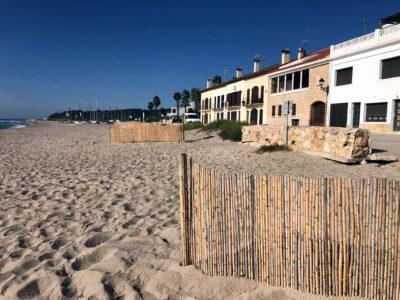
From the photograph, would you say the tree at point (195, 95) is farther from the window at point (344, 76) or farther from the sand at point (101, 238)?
the sand at point (101, 238)

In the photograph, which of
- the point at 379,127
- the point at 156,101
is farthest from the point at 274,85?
the point at 156,101

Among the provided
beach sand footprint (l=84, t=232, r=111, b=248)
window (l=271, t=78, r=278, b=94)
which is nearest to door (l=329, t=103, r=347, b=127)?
window (l=271, t=78, r=278, b=94)

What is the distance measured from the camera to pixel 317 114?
25.8 m

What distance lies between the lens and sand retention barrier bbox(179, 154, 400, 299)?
2793 mm

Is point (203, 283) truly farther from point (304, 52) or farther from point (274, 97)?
point (304, 52)

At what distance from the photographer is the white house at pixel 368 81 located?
61.7 feet

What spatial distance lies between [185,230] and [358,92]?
21.4 meters

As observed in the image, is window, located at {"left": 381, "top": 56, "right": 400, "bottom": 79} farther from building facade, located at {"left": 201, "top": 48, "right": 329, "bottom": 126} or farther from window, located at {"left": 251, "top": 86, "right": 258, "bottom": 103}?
window, located at {"left": 251, "top": 86, "right": 258, "bottom": 103}

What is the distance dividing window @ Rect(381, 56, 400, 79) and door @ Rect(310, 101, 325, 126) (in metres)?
5.97

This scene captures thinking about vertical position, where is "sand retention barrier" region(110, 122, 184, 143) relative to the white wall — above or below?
below

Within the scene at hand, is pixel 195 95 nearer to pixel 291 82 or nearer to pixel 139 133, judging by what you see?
pixel 291 82

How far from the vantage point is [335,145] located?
10.5m

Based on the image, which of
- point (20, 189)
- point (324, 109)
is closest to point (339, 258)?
point (20, 189)

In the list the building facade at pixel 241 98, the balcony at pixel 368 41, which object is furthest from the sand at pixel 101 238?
the building facade at pixel 241 98
